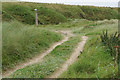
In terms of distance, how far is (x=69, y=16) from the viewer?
3781cm

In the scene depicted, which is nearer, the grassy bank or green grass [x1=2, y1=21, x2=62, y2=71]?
green grass [x1=2, y1=21, x2=62, y2=71]

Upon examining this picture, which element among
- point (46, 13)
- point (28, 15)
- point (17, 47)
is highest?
point (46, 13)

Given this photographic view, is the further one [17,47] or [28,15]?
[28,15]

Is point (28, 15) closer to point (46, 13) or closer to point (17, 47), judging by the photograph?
point (46, 13)

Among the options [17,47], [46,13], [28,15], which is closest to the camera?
[17,47]

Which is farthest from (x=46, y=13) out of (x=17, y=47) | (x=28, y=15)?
(x=17, y=47)

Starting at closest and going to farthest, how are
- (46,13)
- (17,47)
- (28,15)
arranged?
(17,47)
(28,15)
(46,13)

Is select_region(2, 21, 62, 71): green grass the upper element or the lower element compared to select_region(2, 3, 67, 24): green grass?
lower

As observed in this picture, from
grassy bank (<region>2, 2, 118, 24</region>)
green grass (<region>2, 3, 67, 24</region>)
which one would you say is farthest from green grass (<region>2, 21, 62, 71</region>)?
green grass (<region>2, 3, 67, 24</region>)

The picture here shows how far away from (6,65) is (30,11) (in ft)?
83.7

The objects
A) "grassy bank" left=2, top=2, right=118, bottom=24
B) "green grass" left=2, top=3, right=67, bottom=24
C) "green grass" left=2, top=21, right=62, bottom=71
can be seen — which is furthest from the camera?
"grassy bank" left=2, top=2, right=118, bottom=24

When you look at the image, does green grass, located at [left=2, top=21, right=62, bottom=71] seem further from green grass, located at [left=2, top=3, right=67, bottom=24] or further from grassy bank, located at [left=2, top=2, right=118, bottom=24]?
green grass, located at [left=2, top=3, right=67, bottom=24]

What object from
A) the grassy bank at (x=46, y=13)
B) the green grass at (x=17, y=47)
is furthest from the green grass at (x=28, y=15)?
the green grass at (x=17, y=47)

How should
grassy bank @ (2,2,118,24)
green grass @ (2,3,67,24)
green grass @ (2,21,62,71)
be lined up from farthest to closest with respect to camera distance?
grassy bank @ (2,2,118,24)
green grass @ (2,3,67,24)
green grass @ (2,21,62,71)
